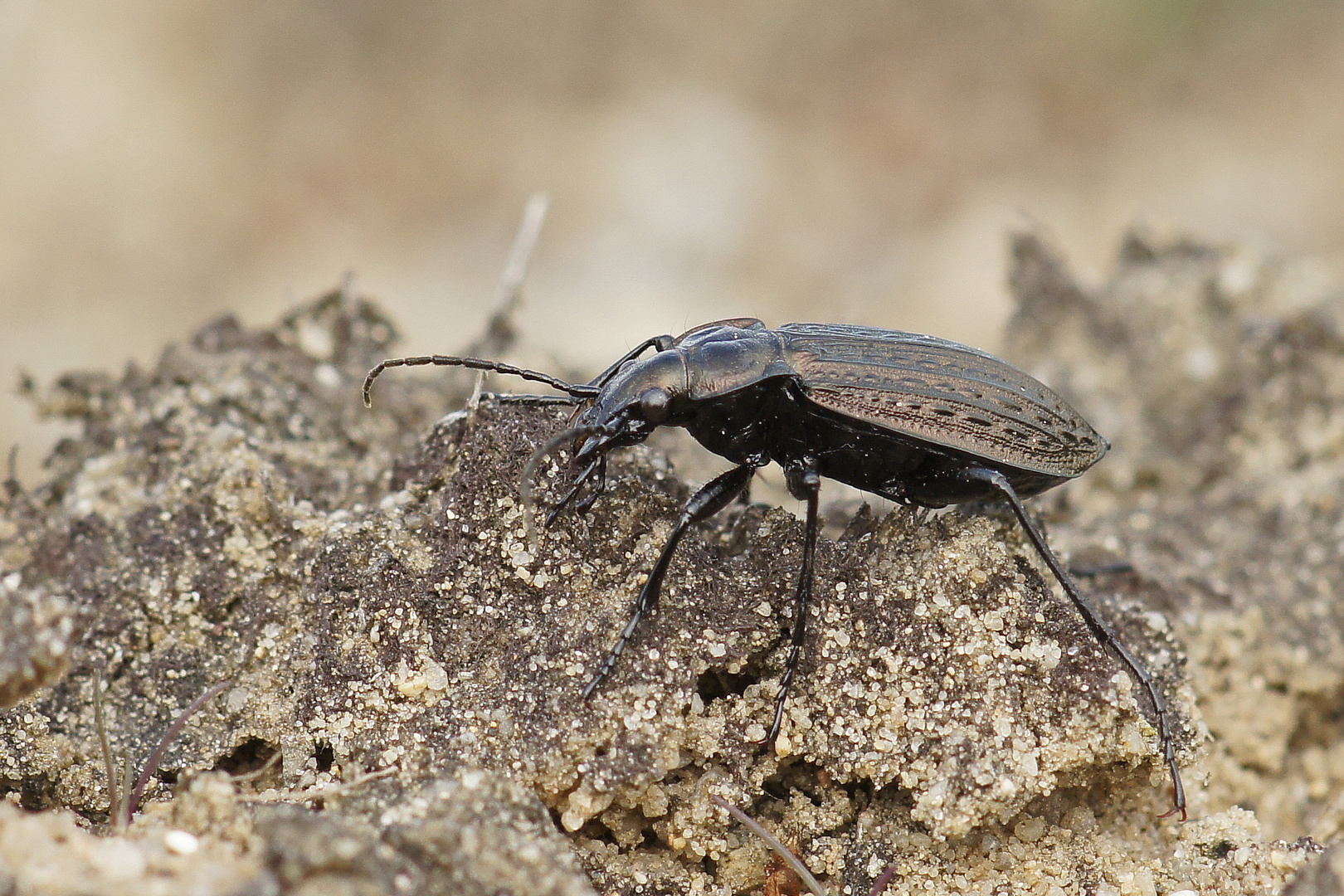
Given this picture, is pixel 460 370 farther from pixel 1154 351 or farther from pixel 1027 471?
pixel 1154 351

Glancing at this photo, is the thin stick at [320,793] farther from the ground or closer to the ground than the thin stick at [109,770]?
closer to the ground

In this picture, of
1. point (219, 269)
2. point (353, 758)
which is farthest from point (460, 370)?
point (219, 269)

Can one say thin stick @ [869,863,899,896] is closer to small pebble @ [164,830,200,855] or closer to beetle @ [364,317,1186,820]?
beetle @ [364,317,1186,820]

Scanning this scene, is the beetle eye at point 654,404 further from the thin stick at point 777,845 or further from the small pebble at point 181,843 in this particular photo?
the small pebble at point 181,843

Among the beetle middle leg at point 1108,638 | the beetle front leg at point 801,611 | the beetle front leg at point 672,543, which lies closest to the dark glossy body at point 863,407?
the beetle middle leg at point 1108,638

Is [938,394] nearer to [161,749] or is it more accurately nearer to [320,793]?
[320,793]
